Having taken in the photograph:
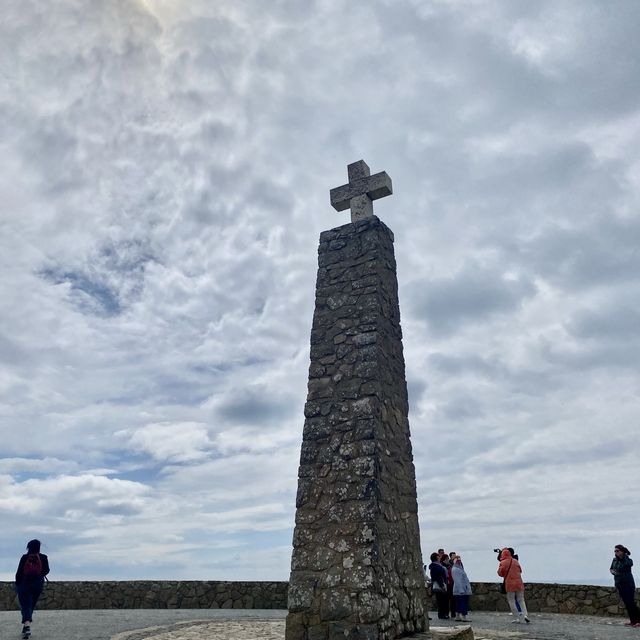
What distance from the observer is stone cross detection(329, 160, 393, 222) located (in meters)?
8.80

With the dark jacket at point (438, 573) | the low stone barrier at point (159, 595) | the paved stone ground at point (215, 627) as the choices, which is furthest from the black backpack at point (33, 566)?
the dark jacket at point (438, 573)

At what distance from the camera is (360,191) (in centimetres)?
891

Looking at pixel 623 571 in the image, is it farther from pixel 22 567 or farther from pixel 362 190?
pixel 22 567

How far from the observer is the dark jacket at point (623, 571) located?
10617mm

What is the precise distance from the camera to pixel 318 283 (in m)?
8.40

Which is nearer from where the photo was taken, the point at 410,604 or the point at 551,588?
the point at 410,604

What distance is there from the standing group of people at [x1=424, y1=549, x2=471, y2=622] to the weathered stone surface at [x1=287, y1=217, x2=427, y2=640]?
5028 millimetres

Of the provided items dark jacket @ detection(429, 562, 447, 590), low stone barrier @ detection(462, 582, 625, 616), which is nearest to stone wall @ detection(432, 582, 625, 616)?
low stone barrier @ detection(462, 582, 625, 616)

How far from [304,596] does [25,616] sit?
16.8ft

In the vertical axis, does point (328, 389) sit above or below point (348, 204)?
below

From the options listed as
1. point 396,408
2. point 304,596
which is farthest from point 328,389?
point 304,596

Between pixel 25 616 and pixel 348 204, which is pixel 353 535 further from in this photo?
pixel 25 616

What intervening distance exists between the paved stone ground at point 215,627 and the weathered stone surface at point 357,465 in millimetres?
2724

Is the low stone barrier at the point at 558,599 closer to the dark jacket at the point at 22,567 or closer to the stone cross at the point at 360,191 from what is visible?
the dark jacket at the point at 22,567
